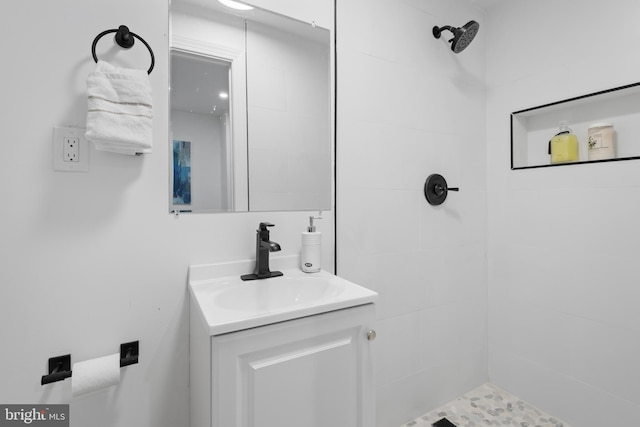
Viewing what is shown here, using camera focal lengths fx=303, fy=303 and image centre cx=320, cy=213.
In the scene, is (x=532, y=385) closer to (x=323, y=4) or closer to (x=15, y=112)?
(x=323, y=4)

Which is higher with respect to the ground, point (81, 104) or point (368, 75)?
point (368, 75)

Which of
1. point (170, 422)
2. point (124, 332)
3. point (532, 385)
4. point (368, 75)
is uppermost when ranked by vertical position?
point (368, 75)

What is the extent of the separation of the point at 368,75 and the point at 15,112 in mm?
1328

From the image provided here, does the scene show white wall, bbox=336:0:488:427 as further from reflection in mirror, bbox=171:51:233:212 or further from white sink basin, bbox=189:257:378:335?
reflection in mirror, bbox=171:51:233:212

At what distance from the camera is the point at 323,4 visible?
1365mm

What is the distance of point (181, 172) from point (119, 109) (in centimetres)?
27

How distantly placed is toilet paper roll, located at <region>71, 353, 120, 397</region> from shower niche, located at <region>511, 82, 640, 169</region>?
211cm

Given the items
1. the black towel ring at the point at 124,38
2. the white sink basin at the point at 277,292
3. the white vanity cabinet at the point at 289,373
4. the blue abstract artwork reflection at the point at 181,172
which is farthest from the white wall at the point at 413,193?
the black towel ring at the point at 124,38

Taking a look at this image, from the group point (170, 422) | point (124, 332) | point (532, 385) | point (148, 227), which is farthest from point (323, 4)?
point (532, 385)

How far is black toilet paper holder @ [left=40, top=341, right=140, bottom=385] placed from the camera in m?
0.89

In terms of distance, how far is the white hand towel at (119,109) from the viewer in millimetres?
866

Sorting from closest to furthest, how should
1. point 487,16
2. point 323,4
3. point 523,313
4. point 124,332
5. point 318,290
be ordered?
point 124,332, point 318,290, point 323,4, point 523,313, point 487,16

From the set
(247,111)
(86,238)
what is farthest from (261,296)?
(247,111)

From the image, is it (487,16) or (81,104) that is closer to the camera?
(81,104)
